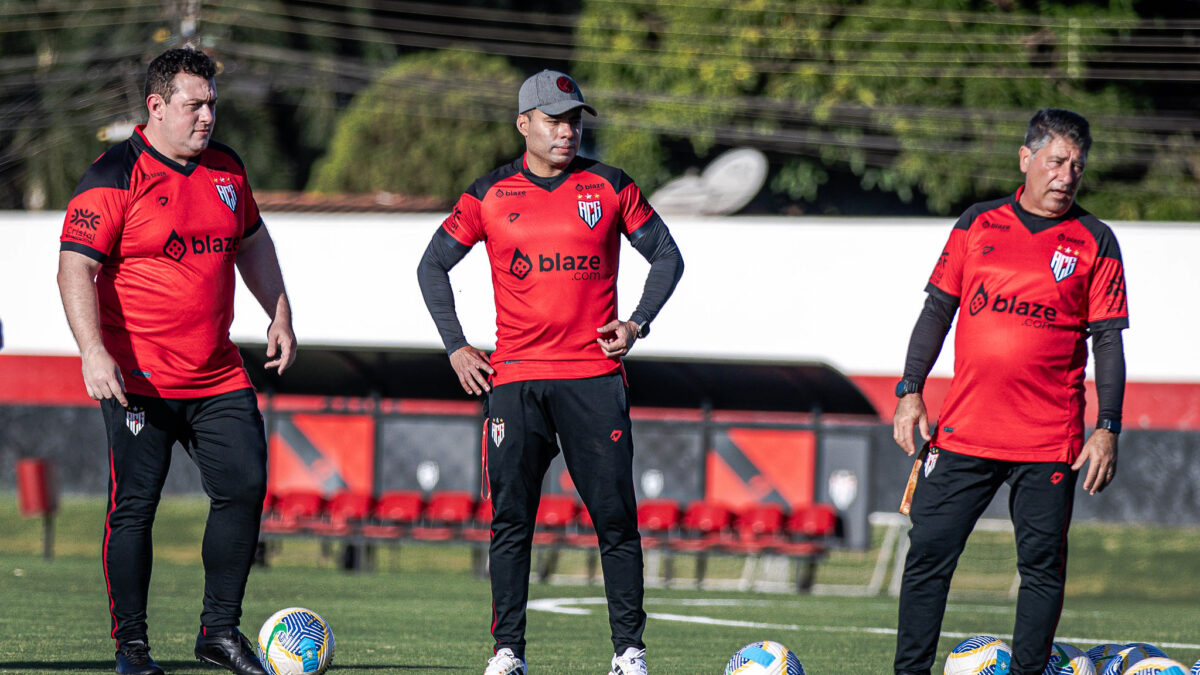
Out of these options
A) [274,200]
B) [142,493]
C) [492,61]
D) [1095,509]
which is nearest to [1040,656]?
[142,493]

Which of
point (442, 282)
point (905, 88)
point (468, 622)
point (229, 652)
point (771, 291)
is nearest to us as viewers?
point (229, 652)

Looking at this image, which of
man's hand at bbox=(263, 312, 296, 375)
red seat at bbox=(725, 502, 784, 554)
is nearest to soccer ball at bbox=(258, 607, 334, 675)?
man's hand at bbox=(263, 312, 296, 375)

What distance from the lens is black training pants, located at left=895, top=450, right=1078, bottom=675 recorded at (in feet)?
19.9

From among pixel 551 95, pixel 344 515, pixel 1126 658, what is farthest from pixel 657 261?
pixel 344 515

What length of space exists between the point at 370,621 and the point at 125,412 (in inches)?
141

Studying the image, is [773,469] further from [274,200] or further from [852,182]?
[852,182]

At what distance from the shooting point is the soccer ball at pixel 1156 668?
5980 millimetres

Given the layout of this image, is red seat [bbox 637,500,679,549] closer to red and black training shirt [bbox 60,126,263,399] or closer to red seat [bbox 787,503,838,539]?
red seat [bbox 787,503,838,539]

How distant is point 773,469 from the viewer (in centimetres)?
1800

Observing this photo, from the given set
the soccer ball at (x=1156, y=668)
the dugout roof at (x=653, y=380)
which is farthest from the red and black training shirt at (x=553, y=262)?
the dugout roof at (x=653, y=380)

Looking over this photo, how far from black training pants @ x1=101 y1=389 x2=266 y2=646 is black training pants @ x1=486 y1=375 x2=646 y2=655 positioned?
970 millimetres

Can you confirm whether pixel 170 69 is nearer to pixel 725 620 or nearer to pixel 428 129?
pixel 725 620

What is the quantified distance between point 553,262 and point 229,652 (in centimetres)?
195

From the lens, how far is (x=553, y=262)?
6109 mm
